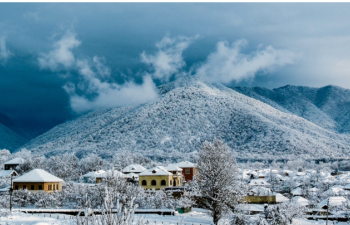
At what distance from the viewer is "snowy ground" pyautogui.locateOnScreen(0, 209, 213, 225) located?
3165 centimetres

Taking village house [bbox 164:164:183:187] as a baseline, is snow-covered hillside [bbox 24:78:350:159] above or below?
above

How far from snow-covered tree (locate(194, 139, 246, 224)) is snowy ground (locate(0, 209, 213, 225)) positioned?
7.74ft

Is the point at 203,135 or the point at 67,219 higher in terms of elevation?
the point at 203,135

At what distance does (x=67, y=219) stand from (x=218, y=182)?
14.1 m

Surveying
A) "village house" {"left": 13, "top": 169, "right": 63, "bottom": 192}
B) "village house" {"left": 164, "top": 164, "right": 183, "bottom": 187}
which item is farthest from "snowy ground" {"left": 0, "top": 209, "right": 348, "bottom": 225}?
"village house" {"left": 164, "top": 164, "right": 183, "bottom": 187}

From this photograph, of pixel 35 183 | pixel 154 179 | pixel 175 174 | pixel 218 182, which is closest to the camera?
pixel 218 182

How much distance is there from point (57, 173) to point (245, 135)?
98691mm

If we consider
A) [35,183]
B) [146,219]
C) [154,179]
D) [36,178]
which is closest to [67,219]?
[146,219]

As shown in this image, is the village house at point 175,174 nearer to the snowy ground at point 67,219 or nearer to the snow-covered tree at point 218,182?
the snowy ground at point 67,219

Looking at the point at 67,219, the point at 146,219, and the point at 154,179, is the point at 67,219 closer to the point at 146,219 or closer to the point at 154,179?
the point at 146,219

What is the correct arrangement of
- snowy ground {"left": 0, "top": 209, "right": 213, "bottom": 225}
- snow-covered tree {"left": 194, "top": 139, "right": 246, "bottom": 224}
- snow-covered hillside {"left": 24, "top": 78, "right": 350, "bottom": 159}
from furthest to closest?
snow-covered hillside {"left": 24, "top": 78, "right": 350, "bottom": 159}, snow-covered tree {"left": 194, "top": 139, "right": 246, "bottom": 224}, snowy ground {"left": 0, "top": 209, "right": 213, "bottom": 225}

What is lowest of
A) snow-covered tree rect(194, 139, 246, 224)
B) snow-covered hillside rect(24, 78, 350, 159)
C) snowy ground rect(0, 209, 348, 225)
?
snowy ground rect(0, 209, 348, 225)

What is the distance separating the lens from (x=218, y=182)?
123 feet

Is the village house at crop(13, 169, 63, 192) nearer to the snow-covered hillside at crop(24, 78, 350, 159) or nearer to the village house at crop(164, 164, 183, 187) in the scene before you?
the village house at crop(164, 164, 183, 187)
